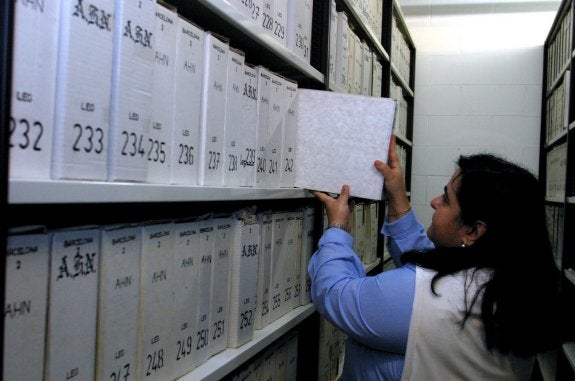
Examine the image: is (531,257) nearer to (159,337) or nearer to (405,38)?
(159,337)

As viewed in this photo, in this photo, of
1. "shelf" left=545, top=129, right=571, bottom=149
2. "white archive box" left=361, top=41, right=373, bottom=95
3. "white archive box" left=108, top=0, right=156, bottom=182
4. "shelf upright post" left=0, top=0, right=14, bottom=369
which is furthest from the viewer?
"shelf" left=545, top=129, right=571, bottom=149

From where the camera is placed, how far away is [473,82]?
142 inches

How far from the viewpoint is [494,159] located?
1207mm

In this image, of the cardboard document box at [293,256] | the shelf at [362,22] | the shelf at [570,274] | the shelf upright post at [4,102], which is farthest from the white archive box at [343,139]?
the shelf at [570,274]

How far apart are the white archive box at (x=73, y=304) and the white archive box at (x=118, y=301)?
0.04 ft

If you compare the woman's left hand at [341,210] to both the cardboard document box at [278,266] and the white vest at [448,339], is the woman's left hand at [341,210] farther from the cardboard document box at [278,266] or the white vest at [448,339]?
the white vest at [448,339]

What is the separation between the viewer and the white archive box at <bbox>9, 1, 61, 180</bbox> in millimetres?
548

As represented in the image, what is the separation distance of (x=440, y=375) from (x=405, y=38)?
277 cm

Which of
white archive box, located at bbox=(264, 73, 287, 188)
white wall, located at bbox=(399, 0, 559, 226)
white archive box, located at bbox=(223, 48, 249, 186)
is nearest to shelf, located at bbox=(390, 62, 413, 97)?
white wall, located at bbox=(399, 0, 559, 226)

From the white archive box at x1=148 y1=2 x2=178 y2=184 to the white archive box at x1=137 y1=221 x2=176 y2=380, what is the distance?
94mm

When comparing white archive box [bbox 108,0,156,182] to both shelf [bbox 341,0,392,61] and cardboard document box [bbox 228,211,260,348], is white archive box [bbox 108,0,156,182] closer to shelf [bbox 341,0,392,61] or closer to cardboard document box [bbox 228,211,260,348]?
cardboard document box [bbox 228,211,260,348]

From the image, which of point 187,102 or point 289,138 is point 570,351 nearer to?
point 289,138

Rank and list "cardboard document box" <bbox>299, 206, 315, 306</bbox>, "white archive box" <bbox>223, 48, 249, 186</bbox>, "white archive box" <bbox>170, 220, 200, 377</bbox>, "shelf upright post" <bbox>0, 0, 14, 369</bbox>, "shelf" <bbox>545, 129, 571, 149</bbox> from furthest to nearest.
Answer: "shelf" <bbox>545, 129, 571, 149</bbox>
"cardboard document box" <bbox>299, 206, 315, 306</bbox>
"white archive box" <bbox>223, 48, 249, 186</bbox>
"white archive box" <bbox>170, 220, 200, 377</bbox>
"shelf upright post" <bbox>0, 0, 14, 369</bbox>

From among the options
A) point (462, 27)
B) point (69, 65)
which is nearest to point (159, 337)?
point (69, 65)
